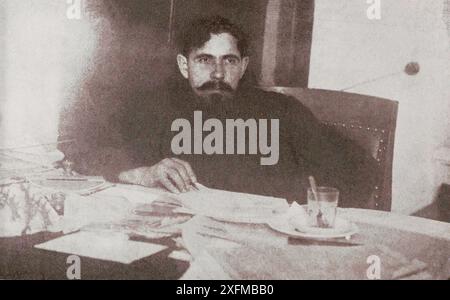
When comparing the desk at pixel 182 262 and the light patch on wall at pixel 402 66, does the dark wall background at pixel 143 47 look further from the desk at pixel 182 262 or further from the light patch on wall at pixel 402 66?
the desk at pixel 182 262

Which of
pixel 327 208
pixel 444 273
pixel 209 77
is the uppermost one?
pixel 209 77

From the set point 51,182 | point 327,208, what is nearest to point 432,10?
point 327,208

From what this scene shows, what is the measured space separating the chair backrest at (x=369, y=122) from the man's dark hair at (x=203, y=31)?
34 cm

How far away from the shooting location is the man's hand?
1.29 metres

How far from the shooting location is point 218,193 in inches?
49.8

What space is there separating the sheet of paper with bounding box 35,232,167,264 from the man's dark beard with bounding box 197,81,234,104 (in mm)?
692

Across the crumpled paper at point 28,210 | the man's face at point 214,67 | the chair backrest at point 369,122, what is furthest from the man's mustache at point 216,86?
the crumpled paper at point 28,210

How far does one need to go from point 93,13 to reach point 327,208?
0.98m

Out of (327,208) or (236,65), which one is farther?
(236,65)

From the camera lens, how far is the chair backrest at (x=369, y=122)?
1.37 meters

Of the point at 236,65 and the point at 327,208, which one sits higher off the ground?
the point at 236,65

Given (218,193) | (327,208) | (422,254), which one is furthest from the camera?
(218,193)

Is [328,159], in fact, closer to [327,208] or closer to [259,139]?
[259,139]

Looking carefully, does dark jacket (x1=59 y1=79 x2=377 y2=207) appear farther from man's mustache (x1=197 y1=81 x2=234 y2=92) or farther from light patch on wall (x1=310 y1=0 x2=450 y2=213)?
light patch on wall (x1=310 y1=0 x2=450 y2=213)
